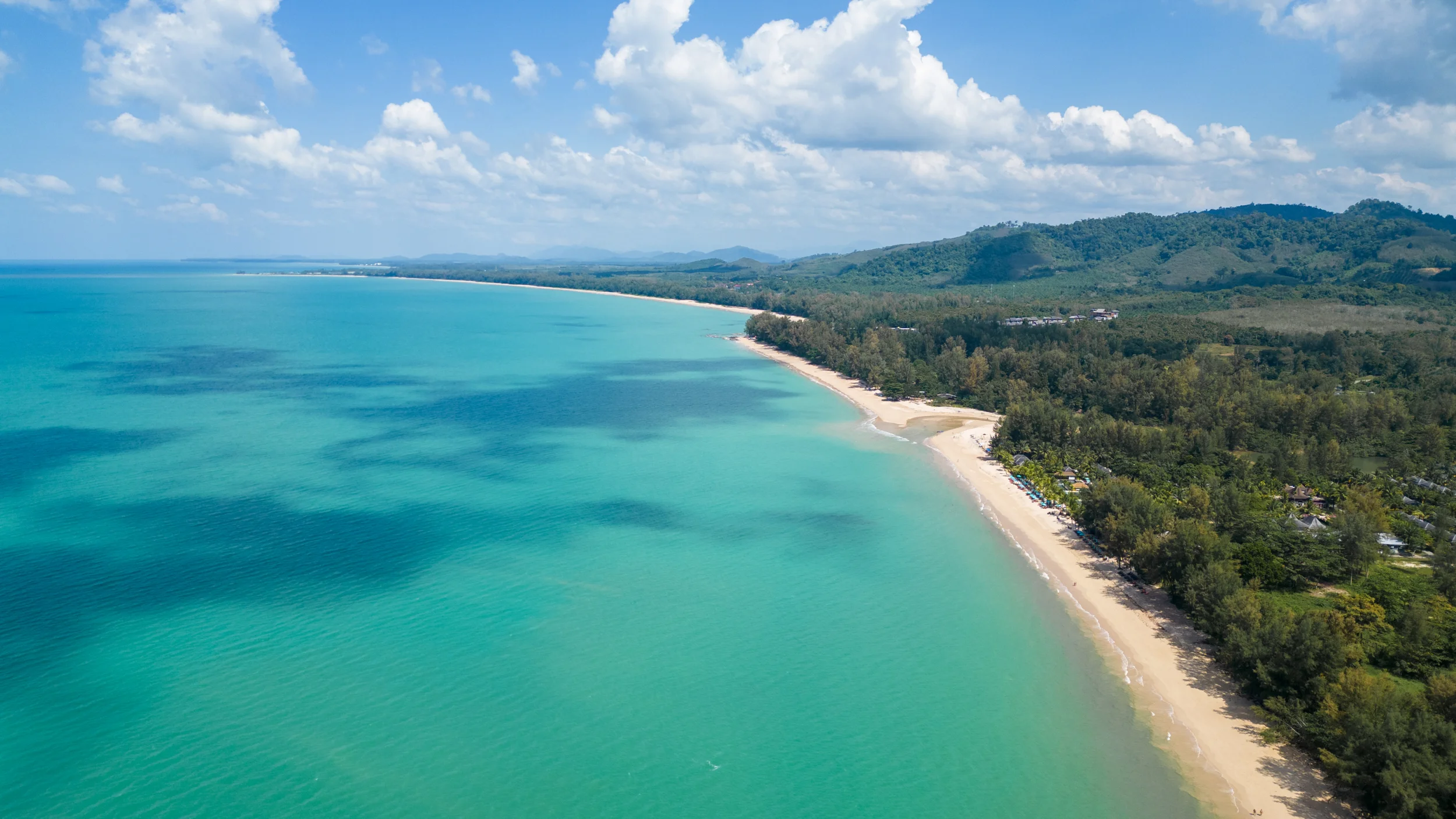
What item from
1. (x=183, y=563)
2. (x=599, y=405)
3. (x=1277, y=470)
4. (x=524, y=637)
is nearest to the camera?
(x=524, y=637)

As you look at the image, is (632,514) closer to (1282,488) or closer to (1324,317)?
(1282,488)

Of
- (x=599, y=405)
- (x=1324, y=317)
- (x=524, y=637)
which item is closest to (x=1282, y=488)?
(x=524, y=637)

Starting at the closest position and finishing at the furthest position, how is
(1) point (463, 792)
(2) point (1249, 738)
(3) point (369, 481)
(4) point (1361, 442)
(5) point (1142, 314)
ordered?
1. (1) point (463, 792)
2. (2) point (1249, 738)
3. (3) point (369, 481)
4. (4) point (1361, 442)
5. (5) point (1142, 314)

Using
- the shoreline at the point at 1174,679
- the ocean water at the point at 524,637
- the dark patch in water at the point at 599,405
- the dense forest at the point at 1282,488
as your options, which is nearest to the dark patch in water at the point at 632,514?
the ocean water at the point at 524,637

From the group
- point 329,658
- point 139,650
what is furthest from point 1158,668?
point 139,650

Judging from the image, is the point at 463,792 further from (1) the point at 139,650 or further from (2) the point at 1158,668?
(2) the point at 1158,668

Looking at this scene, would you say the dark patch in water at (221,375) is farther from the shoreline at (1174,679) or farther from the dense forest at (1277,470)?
the shoreline at (1174,679)
